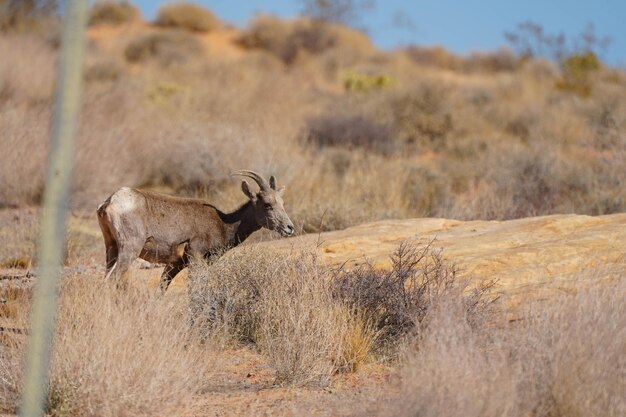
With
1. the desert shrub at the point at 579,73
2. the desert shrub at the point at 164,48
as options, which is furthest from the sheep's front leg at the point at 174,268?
the desert shrub at the point at 164,48

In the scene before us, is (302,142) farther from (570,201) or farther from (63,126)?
(63,126)

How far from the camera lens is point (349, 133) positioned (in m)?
24.1

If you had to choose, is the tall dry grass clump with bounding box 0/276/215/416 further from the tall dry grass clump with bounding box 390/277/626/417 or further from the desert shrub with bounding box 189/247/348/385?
the tall dry grass clump with bounding box 390/277/626/417

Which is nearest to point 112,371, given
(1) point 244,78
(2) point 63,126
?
(2) point 63,126

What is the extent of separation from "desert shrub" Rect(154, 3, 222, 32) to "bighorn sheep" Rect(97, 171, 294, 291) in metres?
42.9

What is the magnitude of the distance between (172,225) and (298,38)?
38.1 metres

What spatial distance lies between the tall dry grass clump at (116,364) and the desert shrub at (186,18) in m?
46.8

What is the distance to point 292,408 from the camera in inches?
265

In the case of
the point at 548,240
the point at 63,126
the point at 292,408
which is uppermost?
the point at 63,126

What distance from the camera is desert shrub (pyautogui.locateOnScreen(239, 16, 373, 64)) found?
4669 cm

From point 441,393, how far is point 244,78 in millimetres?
24772

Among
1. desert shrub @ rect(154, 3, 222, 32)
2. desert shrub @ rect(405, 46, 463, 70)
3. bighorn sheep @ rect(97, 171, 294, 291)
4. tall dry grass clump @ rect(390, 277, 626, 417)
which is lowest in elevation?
tall dry grass clump @ rect(390, 277, 626, 417)

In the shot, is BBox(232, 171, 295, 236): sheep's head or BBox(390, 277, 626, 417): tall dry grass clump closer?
BBox(390, 277, 626, 417): tall dry grass clump

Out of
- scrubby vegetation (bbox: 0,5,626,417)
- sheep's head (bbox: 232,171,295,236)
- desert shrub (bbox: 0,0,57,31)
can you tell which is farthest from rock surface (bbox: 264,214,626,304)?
desert shrub (bbox: 0,0,57,31)
